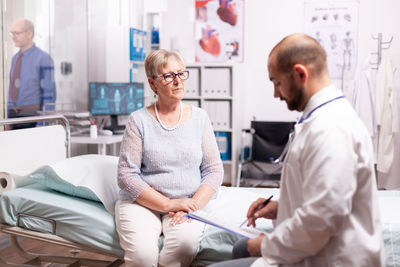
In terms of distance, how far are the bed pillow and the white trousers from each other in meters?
0.21

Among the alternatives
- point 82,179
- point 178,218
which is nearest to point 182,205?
point 178,218

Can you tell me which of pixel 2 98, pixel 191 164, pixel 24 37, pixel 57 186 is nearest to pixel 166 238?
pixel 191 164

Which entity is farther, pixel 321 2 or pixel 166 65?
pixel 321 2

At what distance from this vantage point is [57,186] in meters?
2.21

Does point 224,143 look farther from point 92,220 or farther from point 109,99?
point 92,220

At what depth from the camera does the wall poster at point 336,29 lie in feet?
16.9

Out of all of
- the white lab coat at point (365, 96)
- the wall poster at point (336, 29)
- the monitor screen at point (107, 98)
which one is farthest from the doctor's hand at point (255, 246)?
the wall poster at point (336, 29)

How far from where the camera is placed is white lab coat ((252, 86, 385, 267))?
1081 mm

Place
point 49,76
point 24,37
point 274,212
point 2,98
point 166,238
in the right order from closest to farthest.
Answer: point 274,212, point 166,238, point 2,98, point 24,37, point 49,76

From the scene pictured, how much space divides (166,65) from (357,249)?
1239 millimetres

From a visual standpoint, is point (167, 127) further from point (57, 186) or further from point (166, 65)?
point (57, 186)

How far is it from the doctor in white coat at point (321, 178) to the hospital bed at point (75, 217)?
755 mm

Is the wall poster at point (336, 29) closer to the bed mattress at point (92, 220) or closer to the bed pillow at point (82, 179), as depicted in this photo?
the bed mattress at point (92, 220)

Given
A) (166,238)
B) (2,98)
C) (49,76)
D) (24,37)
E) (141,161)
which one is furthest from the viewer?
Answer: (49,76)
